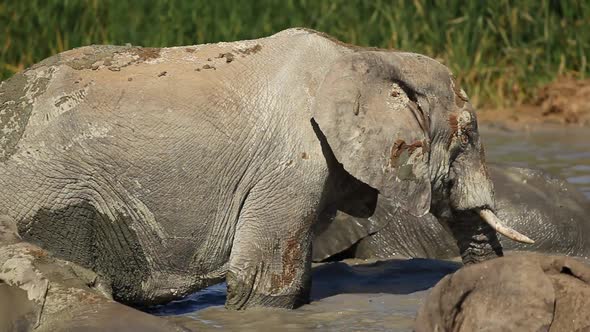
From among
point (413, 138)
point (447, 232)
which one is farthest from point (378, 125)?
point (447, 232)

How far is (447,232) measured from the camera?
852 centimetres

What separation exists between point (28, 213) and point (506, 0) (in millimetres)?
7757

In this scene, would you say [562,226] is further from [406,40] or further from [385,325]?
[406,40]

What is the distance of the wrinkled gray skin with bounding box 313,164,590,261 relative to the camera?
8523 millimetres

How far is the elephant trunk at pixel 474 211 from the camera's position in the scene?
722cm

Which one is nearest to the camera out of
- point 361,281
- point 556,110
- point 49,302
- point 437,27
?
point 49,302

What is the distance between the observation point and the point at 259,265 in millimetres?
6859

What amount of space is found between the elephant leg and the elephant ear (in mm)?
319

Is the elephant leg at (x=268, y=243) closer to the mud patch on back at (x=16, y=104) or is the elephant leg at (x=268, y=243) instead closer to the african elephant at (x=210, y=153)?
the african elephant at (x=210, y=153)

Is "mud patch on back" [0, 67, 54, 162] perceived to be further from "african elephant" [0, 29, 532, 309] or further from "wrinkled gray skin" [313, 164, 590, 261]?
"wrinkled gray skin" [313, 164, 590, 261]

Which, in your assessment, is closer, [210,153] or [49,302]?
[49,302]

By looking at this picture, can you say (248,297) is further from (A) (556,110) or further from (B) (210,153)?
(A) (556,110)

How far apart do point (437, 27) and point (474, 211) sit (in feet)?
21.0

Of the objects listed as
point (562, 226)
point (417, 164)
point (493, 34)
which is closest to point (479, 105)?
point (493, 34)
